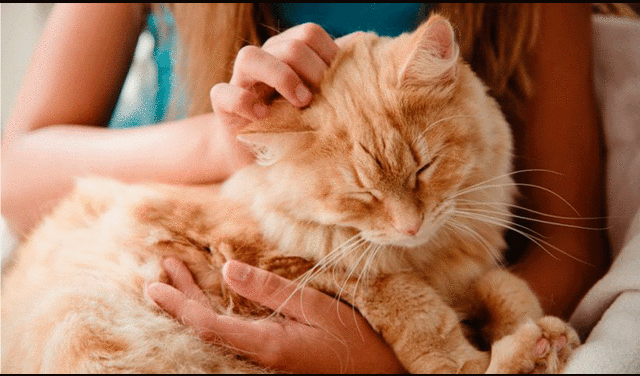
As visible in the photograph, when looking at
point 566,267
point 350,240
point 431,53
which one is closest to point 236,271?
point 350,240

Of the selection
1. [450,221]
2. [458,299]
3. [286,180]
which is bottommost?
[458,299]

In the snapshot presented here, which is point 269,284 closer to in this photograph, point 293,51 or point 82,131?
point 293,51

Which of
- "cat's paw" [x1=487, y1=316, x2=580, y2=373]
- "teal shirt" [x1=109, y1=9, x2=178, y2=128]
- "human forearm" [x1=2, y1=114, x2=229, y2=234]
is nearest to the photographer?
"cat's paw" [x1=487, y1=316, x2=580, y2=373]

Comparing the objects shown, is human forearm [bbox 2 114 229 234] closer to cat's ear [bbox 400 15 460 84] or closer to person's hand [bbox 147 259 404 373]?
person's hand [bbox 147 259 404 373]

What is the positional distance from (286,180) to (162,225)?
0.24 m

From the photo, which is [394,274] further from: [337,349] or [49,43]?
[49,43]

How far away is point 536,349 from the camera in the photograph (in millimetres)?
703

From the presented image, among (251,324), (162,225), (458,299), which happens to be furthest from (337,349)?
(162,225)

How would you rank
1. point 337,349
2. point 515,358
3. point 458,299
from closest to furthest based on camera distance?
point 515,358, point 337,349, point 458,299

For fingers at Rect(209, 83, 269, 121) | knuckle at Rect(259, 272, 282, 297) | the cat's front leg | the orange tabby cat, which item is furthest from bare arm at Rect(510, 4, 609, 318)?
fingers at Rect(209, 83, 269, 121)

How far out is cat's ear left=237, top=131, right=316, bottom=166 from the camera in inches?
29.6

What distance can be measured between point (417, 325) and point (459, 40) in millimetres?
551

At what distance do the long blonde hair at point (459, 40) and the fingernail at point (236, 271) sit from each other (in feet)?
1.33

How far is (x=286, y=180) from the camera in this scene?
0.81m
